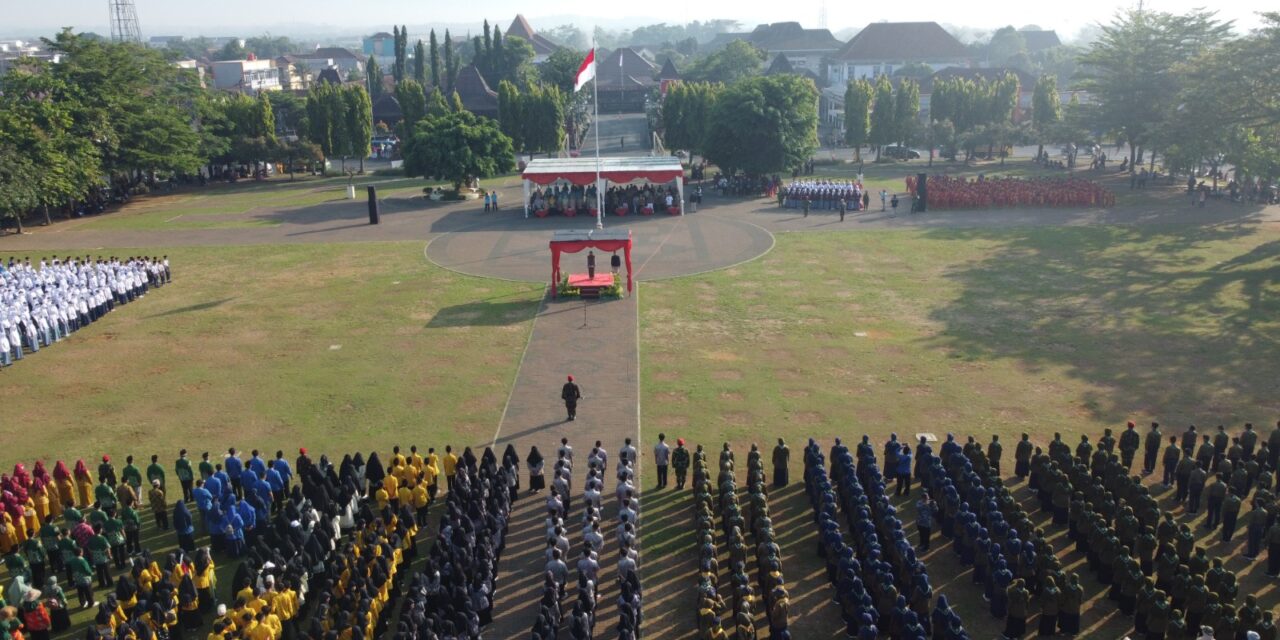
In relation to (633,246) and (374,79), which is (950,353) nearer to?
(633,246)

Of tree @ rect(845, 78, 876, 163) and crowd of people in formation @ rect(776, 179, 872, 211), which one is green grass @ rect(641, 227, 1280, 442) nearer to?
crowd of people in formation @ rect(776, 179, 872, 211)

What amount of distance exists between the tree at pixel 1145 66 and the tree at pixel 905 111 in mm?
13185

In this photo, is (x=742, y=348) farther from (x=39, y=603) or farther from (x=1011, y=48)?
(x=1011, y=48)

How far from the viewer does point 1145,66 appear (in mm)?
56156

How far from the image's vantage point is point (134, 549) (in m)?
17.0

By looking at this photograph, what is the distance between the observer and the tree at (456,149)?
5222 centimetres

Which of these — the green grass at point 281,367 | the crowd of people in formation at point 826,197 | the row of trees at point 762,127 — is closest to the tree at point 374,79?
the row of trees at point 762,127

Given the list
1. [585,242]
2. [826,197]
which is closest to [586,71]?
[585,242]

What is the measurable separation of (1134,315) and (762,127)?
27.5 metres

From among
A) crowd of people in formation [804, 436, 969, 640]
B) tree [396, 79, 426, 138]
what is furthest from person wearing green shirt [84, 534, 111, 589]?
tree [396, 79, 426, 138]

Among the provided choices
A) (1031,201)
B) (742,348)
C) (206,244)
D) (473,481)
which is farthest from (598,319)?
(1031,201)

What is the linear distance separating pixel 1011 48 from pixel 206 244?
158497 mm

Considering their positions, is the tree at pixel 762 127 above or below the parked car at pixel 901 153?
above

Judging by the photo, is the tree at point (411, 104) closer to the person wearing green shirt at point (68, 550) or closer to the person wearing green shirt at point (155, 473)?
the person wearing green shirt at point (155, 473)
